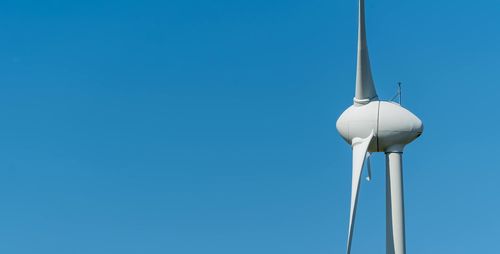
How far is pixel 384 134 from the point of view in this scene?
271 ft

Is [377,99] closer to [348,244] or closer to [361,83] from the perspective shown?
[361,83]

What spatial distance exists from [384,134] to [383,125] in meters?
0.42

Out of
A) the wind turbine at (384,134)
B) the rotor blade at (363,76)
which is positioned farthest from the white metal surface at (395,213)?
the rotor blade at (363,76)

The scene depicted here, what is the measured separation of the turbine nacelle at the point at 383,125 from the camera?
82.5m

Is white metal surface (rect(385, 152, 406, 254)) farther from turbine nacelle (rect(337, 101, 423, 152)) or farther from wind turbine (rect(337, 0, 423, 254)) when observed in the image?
turbine nacelle (rect(337, 101, 423, 152))

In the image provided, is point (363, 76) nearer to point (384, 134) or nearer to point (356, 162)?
point (384, 134)

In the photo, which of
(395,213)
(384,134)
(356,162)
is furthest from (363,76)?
(395,213)

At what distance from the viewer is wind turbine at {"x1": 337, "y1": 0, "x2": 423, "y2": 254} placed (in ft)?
270

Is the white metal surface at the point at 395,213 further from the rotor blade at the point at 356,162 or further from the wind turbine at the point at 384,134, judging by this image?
the rotor blade at the point at 356,162

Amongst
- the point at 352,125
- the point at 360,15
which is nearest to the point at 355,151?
the point at 352,125

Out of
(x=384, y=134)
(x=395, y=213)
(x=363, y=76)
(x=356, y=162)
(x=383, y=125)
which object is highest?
(x=363, y=76)

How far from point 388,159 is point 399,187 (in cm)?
145

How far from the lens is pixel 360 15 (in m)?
81.0

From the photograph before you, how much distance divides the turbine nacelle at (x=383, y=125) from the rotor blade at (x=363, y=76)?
341 mm
